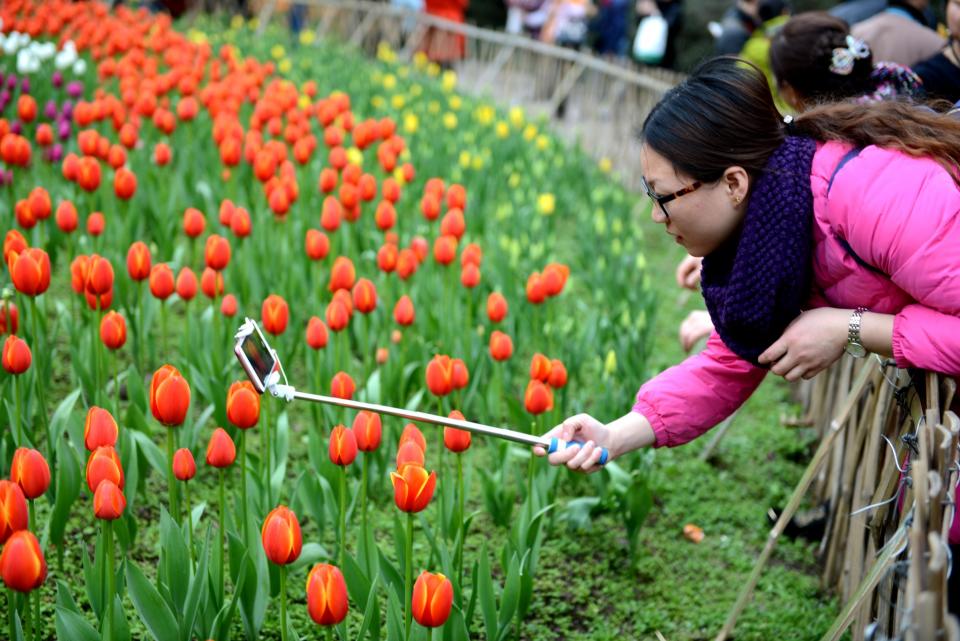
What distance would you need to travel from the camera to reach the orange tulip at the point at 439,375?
266 centimetres

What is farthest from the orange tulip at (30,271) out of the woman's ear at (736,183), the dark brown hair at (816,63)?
the dark brown hair at (816,63)

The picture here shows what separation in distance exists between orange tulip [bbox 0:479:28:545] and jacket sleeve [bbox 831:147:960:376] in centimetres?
152

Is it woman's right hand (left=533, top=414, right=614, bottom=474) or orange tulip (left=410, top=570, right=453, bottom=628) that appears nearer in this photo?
orange tulip (left=410, top=570, right=453, bottom=628)

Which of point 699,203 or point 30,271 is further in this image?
point 30,271

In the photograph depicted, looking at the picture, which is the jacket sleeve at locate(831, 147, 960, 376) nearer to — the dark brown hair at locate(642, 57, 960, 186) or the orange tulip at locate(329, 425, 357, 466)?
the dark brown hair at locate(642, 57, 960, 186)

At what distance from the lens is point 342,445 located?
227 centimetres

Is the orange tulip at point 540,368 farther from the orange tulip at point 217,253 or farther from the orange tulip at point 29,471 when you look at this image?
the orange tulip at point 29,471

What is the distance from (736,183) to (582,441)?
607 mm

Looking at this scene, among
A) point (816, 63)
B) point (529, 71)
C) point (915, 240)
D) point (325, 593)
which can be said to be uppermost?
point (816, 63)

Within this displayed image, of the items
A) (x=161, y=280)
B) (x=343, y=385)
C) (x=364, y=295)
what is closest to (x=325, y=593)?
(x=343, y=385)

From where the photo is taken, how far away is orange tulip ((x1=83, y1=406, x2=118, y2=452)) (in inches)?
83.4

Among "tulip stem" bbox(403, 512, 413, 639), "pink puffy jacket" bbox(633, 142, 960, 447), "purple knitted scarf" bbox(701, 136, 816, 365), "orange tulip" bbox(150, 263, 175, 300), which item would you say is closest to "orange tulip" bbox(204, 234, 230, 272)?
"orange tulip" bbox(150, 263, 175, 300)

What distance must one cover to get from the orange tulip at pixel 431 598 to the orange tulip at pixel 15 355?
123 cm

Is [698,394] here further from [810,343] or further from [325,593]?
[325,593]
